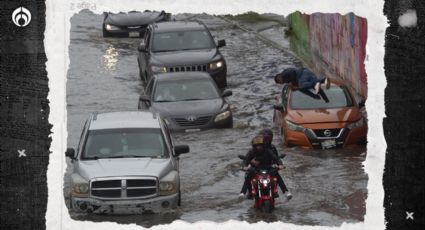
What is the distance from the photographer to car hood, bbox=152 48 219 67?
26281mm

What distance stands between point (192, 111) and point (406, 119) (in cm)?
1545

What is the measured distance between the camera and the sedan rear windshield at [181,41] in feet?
89.5

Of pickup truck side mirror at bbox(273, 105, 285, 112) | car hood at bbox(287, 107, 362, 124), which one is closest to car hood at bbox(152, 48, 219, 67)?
pickup truck side mirror at bbox(273, 105, 285, 112)

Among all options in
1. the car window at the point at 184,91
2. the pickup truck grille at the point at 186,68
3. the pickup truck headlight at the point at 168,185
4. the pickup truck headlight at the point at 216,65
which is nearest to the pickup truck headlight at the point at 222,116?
the car window at the point at 184,91

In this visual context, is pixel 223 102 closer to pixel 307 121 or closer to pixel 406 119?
pixel 307 121

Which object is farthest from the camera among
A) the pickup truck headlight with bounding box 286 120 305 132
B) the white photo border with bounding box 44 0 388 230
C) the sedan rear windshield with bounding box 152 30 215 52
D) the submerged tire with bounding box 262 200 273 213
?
the sedan rear windshield with bounding box 152 30 215 52

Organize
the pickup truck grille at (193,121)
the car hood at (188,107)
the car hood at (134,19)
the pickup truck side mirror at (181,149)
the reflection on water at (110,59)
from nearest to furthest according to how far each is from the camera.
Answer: the pickup truck side mirror at (181,149) < the pickup truck grille at (193,121) < the car hood at (188,107) < the car hood at (134,19) < the reflection on water at (110,59)

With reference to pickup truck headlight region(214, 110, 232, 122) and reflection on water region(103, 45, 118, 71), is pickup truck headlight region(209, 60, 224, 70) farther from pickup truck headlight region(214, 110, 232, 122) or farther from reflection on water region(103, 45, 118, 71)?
reflection on water region(103, 45, 118, 71)

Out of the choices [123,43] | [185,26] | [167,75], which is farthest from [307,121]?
[123,43]

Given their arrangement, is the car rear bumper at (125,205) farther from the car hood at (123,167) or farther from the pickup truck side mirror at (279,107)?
the pickup truck side mirror at (279,107)

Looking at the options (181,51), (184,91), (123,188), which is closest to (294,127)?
(184,91)

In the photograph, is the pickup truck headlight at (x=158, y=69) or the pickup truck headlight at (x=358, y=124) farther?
the pickup truck headlight at (x=158, y=69)

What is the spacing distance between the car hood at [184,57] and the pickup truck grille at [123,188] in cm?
1349

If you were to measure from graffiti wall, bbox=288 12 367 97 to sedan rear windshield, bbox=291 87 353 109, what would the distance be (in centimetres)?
47
